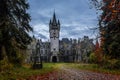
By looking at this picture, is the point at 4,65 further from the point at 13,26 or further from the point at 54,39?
the point at 54,39

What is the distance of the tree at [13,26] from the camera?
27.8 meters

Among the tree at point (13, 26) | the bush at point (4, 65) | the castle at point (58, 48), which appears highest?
the castle at point (58, 48)

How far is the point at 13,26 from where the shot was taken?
28.2 m

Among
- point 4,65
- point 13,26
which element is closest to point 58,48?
point 13,26

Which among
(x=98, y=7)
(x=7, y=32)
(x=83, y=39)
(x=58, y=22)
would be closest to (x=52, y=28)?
(x=58, y=22)

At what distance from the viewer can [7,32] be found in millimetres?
27875

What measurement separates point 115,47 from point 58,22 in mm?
133038

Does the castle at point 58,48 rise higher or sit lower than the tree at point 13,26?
higher

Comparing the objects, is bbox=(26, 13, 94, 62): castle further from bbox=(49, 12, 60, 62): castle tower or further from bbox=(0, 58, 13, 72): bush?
bbox=(0, 58, 13, 72): bush

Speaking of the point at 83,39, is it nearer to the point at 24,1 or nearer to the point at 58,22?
the point at 58,22

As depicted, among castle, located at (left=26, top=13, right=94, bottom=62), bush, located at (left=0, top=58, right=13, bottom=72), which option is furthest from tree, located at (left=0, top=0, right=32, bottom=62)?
castle, located at (left=26, top=13, right=94, bottom=62)

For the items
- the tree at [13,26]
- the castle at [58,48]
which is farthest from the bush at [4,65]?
the castle at [58,48]

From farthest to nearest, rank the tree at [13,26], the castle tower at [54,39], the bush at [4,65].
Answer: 1. the castle tower at [54,39]
2. the tree at [13,26]
3. the bush at [4,65]

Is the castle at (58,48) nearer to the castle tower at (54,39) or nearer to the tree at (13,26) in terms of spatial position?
the castle tower at (54,39)
